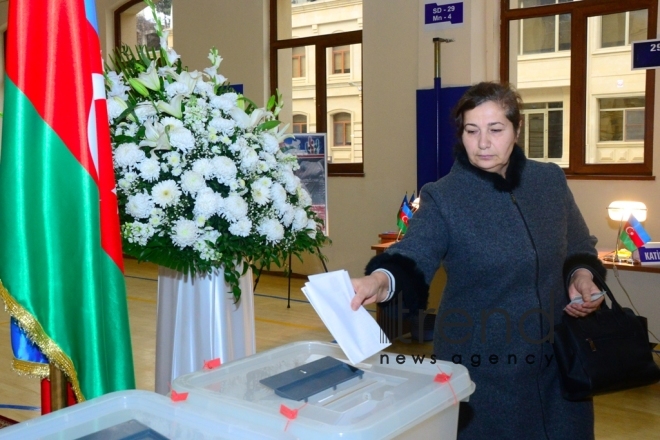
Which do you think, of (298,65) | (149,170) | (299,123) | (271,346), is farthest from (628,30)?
(149,170)

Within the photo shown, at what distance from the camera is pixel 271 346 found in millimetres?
5348

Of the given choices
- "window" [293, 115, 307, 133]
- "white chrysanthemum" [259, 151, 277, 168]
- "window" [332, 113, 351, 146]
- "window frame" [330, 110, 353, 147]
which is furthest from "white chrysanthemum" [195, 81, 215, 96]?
"window" [293, 115, 307, 133]

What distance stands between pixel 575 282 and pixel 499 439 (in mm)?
478

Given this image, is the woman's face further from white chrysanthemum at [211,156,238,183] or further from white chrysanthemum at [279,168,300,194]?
white chrysanthemum at [211,156,238,183]

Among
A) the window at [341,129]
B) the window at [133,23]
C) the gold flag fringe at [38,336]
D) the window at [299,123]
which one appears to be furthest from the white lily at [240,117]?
Answer: the window at [133,23]

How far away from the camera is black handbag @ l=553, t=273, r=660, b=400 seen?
1.92 metres

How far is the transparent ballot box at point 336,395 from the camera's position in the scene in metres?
1.08

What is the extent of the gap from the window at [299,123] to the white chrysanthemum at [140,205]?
7124 mm

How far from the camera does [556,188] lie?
6.77 feet

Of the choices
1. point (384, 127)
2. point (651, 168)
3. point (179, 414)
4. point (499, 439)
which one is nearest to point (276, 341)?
point (384, 127)

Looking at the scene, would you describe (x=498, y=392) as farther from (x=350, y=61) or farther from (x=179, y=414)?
(x=350, y=61)

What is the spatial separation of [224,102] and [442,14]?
5.04m

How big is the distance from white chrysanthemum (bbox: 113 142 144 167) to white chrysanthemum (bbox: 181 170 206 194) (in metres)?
0.13

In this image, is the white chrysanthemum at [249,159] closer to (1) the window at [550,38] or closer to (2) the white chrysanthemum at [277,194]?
(2) the white chrysanthemum at [277,194]
